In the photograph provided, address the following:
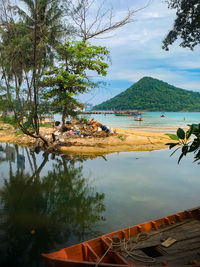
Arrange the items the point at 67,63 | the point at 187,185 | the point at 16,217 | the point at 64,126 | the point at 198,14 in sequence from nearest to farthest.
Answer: the point at 16,217, the point at 198,14, the point at 187,185, the point at 67,63, the point at 64,126

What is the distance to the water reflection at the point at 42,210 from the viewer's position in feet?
16.9

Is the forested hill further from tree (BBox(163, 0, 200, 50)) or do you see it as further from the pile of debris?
tree (BBox(163, 0, 200, 50))

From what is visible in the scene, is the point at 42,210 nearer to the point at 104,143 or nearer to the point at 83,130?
the point at 104,143

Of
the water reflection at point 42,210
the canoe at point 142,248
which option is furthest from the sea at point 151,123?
the canoe at point 142,248

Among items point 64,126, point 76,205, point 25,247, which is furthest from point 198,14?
point 64,126

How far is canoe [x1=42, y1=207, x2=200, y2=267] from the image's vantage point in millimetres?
3719

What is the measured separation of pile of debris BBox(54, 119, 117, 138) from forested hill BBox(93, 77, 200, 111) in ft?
328

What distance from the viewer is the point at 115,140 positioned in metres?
18.8

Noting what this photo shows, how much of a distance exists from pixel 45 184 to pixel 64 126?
11.1 meters

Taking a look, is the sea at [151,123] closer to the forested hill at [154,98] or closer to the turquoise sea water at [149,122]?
the turquoise sea water at [149,122]

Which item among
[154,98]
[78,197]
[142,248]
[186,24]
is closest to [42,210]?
[78,197]

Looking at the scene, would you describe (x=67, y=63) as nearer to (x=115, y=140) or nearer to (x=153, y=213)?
(x=115, y=140)

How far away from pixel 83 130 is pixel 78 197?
1231 cm

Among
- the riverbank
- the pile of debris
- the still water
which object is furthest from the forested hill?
the still water
